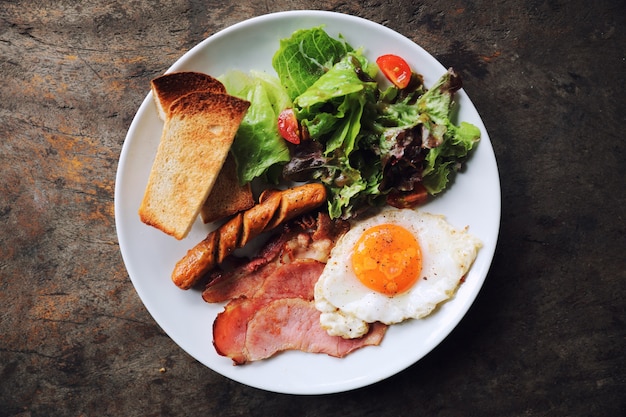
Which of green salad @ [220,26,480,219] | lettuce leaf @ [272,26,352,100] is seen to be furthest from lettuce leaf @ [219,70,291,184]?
lettuce leaf @ [272,26,352,100]

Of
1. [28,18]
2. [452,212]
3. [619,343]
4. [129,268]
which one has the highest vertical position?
[28,18]

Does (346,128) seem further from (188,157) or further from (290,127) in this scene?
(188,157)

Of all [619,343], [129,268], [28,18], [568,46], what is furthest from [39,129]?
[619,343]

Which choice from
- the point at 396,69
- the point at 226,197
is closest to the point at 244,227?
the point at 226,197

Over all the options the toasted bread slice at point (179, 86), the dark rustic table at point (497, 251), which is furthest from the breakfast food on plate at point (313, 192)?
the dark rustic table at point (497, 251)

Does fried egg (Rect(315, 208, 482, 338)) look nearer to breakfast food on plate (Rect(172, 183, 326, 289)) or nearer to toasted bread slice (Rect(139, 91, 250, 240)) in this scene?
breakfast food on plate (Rect(172, 183, 326, 289))

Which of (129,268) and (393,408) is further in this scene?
(393,408)

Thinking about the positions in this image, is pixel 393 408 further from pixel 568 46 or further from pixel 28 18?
pixel 28 18
